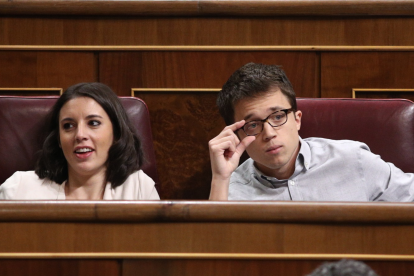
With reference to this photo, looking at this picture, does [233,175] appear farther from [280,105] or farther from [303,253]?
[303,253]

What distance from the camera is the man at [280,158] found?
79cm

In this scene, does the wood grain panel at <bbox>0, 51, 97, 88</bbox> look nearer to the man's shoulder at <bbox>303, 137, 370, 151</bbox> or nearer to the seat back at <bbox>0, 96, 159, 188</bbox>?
the seat back at <bbox>0, 96, 159, 188</bbox>

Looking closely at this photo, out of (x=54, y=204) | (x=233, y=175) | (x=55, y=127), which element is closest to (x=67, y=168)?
(x=55, y=127)

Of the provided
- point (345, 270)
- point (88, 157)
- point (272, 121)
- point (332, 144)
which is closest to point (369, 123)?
point (332, 144)

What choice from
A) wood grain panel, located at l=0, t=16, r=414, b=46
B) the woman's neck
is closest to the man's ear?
wood grain panel, located at l=0, t=16, r=414, b=46

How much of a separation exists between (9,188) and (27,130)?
0.11 meters

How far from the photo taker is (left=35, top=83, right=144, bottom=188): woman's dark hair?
0.85 meters

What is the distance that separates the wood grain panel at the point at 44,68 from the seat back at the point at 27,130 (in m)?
0.11

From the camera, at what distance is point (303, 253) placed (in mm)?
485

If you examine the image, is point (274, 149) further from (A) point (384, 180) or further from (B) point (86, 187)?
(B) point (86, 187)

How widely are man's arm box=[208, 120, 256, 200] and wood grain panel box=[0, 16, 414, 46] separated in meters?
0.27

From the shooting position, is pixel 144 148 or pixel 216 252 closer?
pixel 216 252

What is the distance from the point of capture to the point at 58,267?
490 mm

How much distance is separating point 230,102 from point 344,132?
20cm
